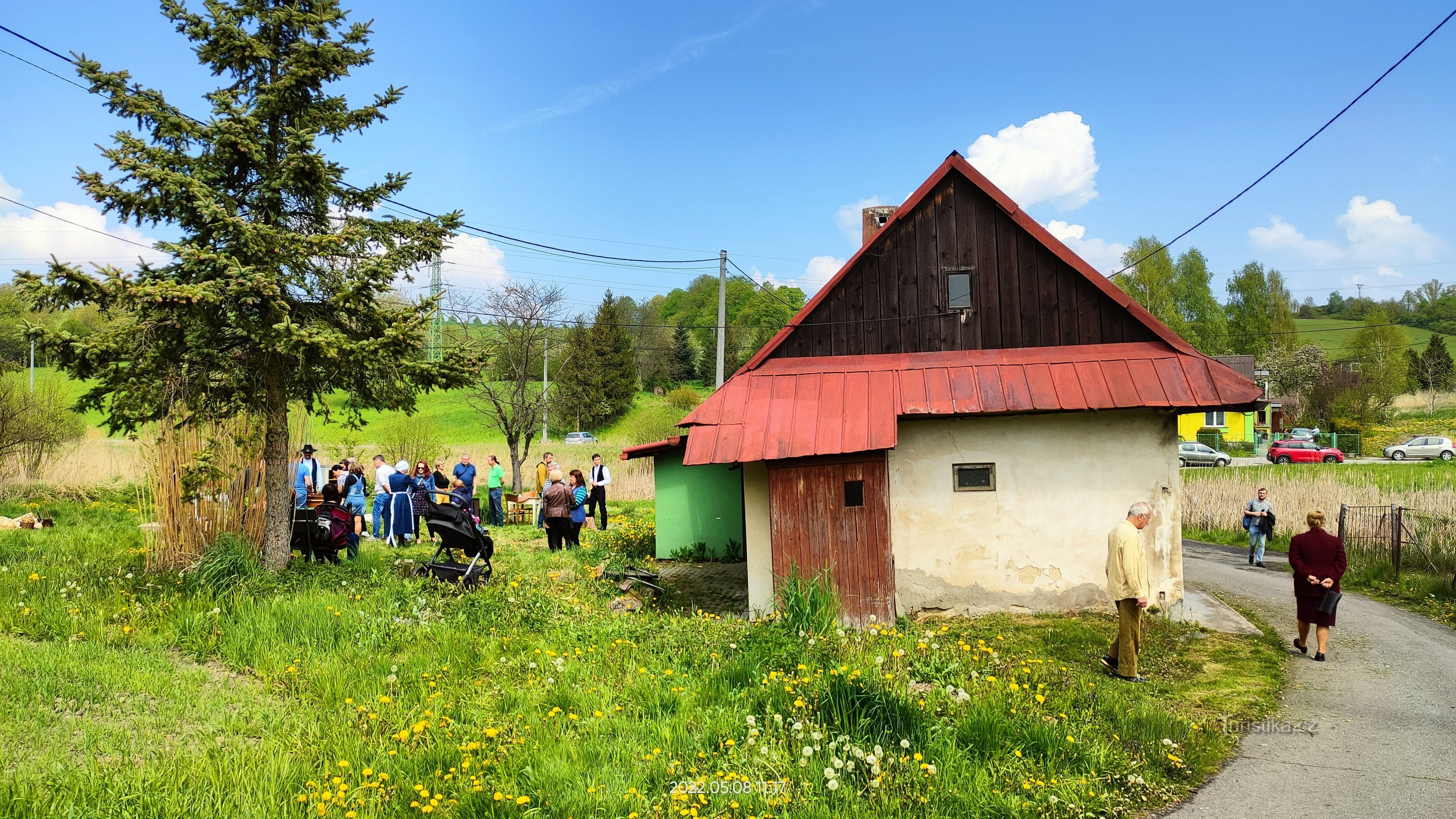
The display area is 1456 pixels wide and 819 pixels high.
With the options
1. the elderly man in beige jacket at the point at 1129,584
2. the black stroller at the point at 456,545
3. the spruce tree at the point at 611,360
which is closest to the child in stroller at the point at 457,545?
the black stroller at the point at 456,545

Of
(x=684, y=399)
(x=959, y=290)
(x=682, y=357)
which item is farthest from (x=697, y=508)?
(x=682, y=357)

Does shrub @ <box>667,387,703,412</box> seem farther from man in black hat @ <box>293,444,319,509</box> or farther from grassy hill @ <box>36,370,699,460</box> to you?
man in black hat @ <box>293,444,319,509</box>

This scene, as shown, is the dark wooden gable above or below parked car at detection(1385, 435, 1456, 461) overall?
above

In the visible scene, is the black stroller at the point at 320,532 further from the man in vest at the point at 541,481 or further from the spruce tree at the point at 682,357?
the spruce tree at the point at 682,357

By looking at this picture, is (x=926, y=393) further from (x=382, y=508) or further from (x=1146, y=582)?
(x=382, y=508)

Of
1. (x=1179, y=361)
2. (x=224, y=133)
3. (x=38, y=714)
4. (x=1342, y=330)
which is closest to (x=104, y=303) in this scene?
(x=224, y=133)

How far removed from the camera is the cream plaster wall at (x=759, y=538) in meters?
10.5

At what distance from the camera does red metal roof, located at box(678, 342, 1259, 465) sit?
9914 mm

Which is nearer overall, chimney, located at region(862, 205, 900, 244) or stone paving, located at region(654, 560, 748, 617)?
stone paving, located at region(654, 560, 748, 617)

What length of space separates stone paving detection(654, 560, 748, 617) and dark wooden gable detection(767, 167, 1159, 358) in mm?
3563

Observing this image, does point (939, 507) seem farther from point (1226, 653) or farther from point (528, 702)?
point (528, 702)

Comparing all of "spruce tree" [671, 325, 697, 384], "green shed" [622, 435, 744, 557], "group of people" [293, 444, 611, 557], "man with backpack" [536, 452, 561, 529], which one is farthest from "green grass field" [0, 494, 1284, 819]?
"spruce tree" [671, 325, 697, 384]

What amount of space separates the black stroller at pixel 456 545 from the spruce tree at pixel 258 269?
1531mm

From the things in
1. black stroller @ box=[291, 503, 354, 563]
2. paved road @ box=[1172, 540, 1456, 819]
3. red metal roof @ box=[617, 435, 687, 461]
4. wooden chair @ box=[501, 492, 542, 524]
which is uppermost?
red metal roof @ box=[617, 435, 687, 461]
